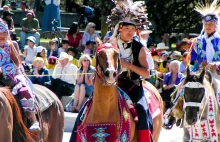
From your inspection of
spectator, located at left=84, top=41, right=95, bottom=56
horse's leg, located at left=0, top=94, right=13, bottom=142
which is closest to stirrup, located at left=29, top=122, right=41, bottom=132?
horse's leg, located at left=0, top=94, right=13, bottom=142

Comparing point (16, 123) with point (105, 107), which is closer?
point (105, 107)

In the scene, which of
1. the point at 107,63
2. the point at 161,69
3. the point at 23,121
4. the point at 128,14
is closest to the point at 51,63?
the point at 161,69

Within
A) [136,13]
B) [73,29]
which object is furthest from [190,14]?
[136,13]

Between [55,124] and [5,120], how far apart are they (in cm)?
174

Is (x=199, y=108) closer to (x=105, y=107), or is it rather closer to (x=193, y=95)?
(x=193, y=95)

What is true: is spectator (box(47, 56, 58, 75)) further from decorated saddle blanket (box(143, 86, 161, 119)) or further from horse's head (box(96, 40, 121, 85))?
horse's head (box(96, 40, 121, 85))

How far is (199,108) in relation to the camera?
947cm

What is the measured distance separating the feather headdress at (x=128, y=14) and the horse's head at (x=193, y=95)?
119 cm

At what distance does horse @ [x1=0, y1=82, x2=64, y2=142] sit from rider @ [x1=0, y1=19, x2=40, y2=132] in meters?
0.09

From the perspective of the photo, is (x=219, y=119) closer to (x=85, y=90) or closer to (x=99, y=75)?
(x=99, y=75)

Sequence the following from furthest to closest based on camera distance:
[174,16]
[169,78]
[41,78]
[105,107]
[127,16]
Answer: [174,16], [41,78], [169,78], [127,16], [105,107]

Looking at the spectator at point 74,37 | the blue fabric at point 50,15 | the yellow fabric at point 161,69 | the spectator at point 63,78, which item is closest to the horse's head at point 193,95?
the spectator at point 63,78

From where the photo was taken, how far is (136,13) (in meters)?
8.82

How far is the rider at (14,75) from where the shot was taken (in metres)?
8.41
